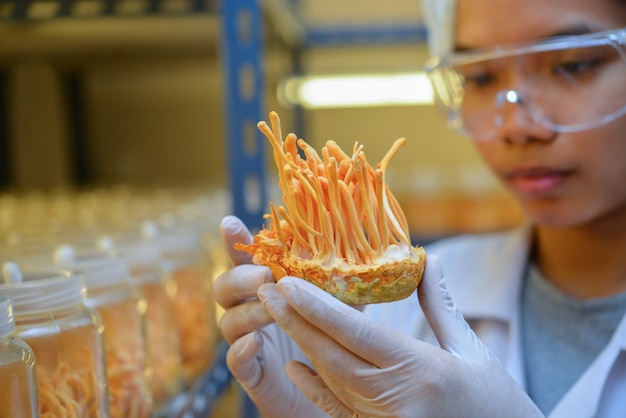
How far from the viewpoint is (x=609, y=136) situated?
951 mm

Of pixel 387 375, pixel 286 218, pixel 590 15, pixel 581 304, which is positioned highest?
pixel 590 15

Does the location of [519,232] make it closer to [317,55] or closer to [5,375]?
[5,375]

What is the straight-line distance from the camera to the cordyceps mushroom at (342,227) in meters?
0.58

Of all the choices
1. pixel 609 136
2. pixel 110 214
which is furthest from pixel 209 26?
pixel 609 136

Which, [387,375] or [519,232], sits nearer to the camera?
[387,375]

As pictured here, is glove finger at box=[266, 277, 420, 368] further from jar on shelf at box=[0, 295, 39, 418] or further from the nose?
the nose

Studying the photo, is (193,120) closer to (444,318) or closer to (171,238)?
(171,238)

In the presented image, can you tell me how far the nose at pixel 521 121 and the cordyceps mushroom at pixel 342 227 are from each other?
409mm

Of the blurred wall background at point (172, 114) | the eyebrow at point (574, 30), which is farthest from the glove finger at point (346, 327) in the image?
the blurred wall background at point (172, 114)

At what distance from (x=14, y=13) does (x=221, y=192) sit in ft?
3.34

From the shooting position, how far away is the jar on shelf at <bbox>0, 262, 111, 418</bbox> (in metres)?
0.57

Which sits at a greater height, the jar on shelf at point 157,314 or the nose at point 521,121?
the nose at point 521,121

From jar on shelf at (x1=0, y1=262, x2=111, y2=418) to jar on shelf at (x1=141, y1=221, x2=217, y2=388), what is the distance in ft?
1.17

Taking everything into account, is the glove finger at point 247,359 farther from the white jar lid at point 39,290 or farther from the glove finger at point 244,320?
the white jar lid at point 39,290
